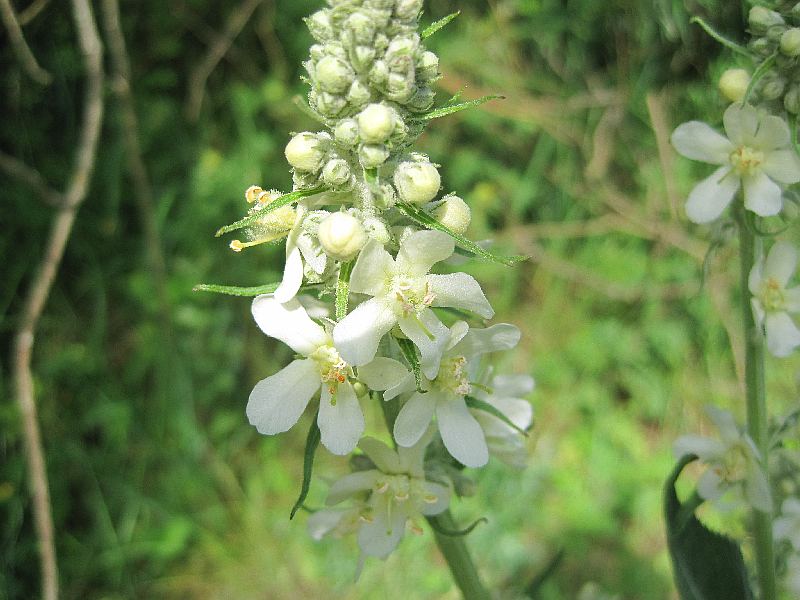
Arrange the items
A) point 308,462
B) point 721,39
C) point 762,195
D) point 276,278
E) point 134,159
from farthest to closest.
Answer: point 276,278 → point 134,159 → point 762,195 → point 721,39 → point 308,462

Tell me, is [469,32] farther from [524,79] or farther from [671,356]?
[671,356]

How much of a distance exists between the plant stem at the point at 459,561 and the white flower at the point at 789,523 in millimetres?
751

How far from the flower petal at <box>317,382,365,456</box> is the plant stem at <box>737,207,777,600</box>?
3.03 feet

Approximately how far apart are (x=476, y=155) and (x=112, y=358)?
244 cm

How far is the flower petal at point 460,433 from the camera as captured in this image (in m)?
1.36

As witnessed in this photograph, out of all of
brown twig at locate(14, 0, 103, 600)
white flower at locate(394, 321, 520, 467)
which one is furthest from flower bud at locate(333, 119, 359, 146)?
brown twig at locate(14, 0, 103, 600)

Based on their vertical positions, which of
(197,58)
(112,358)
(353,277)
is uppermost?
(353,277)

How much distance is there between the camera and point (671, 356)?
4.27 meters

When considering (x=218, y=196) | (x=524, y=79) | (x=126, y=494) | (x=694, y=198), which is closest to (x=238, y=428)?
(x=126, y=494)

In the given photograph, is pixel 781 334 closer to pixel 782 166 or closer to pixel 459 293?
pixel 782 166

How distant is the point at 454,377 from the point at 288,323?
1.03 feet

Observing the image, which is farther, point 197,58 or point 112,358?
point 197,58

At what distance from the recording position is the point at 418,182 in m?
1.25

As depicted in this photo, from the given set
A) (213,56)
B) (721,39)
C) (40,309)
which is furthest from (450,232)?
(213,56)
